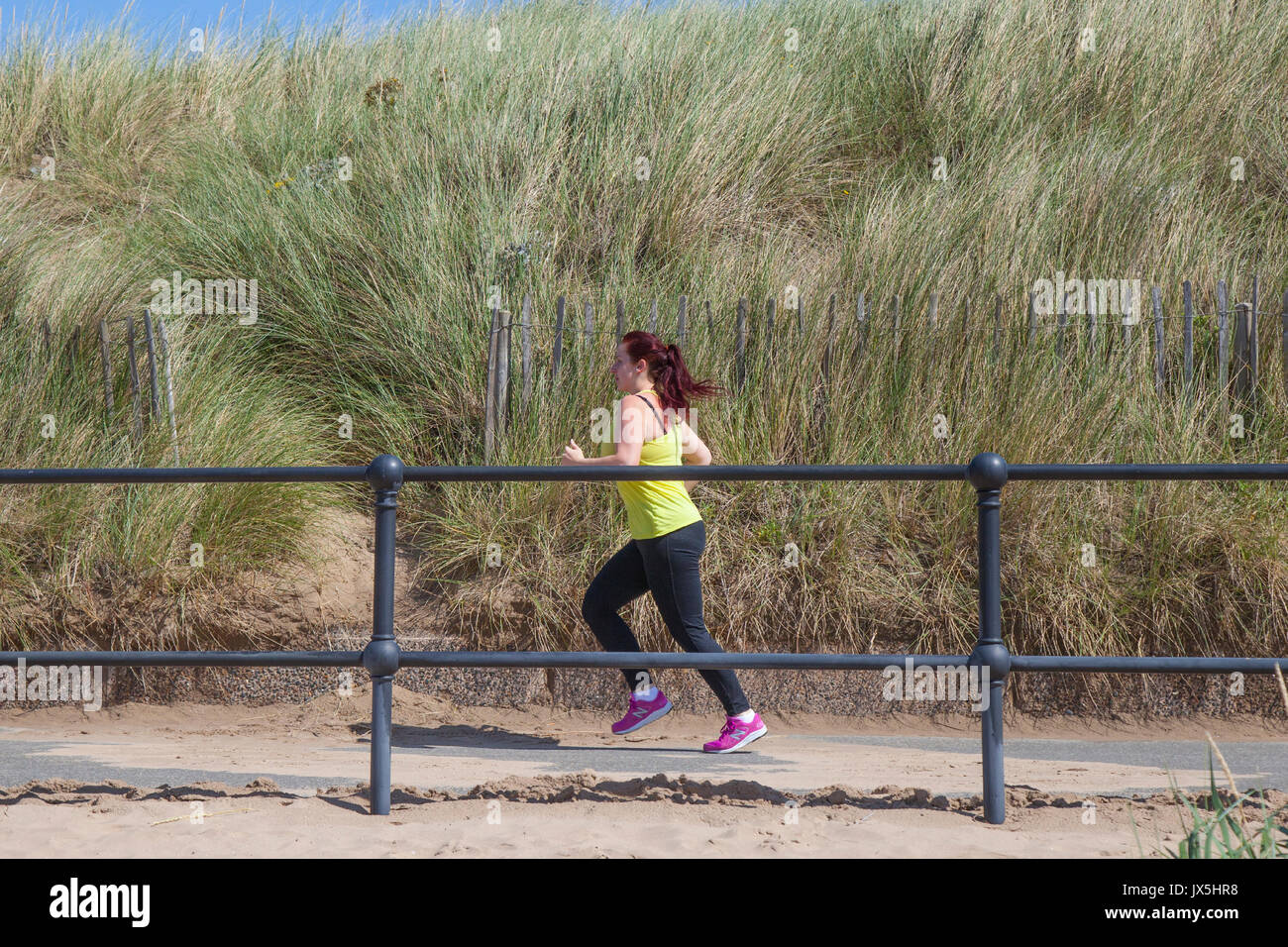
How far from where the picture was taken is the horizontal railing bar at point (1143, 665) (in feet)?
10.5

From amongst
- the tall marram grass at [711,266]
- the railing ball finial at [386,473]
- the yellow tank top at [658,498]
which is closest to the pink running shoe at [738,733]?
the yellow tank top at [658,498]

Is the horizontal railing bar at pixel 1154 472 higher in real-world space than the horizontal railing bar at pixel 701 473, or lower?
lower

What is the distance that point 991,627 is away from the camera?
3402mm

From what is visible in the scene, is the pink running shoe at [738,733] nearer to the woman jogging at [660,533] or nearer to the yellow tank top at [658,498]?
the woman jogging at [660,533]

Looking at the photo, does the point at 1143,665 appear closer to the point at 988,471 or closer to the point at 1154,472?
the point at 1154,472

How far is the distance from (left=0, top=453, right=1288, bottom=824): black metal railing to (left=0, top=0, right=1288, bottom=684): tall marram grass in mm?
2530

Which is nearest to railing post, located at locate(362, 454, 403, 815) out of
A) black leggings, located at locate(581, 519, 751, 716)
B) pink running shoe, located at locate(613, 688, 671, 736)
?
black leggings, located at locate(581, 519, 751, 716)

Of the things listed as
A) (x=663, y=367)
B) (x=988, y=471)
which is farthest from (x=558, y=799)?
(x=663, y=367)

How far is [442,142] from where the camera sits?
9.75 m

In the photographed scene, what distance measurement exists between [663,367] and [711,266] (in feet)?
12.2

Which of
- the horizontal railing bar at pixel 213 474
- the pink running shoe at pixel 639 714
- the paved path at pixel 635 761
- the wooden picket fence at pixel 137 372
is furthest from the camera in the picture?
the wooden picket fence at pixel 137 372

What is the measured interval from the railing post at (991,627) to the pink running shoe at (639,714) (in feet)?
6.54

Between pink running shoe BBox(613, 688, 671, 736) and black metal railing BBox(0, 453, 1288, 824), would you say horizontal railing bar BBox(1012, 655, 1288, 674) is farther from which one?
pink running shoe BBox(613, 688, 671, 736)
